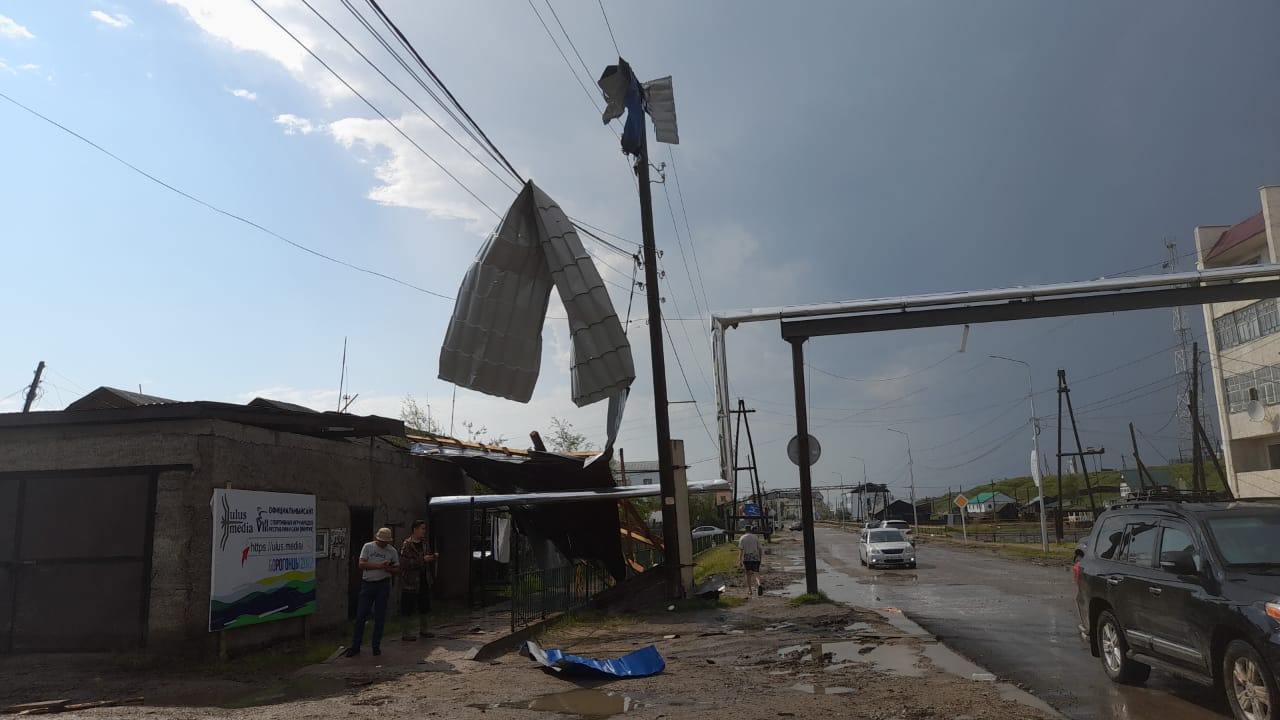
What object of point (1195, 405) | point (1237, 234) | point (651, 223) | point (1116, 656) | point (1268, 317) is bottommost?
point (1116, 656)

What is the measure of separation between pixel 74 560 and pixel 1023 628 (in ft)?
→ 43.9

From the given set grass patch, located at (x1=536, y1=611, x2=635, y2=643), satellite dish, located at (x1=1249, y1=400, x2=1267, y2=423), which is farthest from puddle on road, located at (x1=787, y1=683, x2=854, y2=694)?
satellite dish, located at (x1=1249, y1=400, x2=1267, y2=423)

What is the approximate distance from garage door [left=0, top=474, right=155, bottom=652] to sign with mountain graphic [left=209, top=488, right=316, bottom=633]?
2.86ft

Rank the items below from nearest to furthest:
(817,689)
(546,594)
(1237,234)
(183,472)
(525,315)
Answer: (817,689), (183,472), (525,315), (546,594), (1237,234)

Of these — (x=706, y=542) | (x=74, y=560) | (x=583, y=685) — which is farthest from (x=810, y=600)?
(x=706, y=542)

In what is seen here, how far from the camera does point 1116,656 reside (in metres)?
8.42

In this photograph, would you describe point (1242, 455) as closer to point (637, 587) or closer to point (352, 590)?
point (637, 587)

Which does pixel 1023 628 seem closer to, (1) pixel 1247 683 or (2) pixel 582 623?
(2) pixel 582 623

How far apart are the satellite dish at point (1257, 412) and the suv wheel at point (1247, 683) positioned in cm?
4323

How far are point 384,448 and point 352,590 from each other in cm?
254

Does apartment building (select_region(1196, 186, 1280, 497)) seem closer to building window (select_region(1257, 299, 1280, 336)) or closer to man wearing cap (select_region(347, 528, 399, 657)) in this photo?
building window (select_region(1257, 299, 1280, 336))

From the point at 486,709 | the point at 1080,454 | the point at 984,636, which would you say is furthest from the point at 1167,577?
the point at 1080,454

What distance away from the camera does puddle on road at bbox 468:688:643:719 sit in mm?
7535

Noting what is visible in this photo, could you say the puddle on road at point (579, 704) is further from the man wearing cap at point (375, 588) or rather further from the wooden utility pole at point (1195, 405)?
the wooden utility pole at point (1195, 405)
